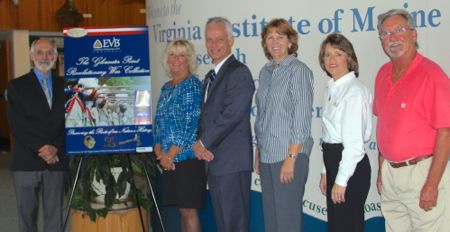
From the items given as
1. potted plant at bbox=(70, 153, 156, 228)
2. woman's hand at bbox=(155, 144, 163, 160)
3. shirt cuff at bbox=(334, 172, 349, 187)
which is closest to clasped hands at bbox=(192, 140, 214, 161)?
woman's hand at bbox=(155, 144, 163, 160)

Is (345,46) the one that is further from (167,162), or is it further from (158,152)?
(158,152)

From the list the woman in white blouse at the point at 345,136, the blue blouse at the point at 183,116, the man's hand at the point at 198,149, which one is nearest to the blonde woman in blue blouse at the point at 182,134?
the blue blouse at the point at 183,116

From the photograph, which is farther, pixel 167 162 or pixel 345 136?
pixel 167 162

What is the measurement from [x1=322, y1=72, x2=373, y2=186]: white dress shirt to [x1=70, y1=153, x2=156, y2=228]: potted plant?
5.76 feet

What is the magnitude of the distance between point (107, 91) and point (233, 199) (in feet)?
3.73

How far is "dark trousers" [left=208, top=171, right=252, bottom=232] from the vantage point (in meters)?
3.04

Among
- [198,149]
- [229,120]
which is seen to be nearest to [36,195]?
[198,149]

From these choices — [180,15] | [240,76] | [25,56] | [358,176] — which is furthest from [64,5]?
[358,176]

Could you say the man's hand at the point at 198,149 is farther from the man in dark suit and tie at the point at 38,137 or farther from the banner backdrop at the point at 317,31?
the man in dark suit and tie at the point at 38,137

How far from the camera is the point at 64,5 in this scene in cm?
1005

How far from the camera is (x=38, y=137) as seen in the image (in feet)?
11.4

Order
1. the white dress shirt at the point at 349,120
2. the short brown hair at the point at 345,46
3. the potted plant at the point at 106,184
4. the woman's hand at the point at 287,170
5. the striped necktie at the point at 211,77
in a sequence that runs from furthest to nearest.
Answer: the potted plant at the point at 106,184, the striped necktie at the point at 211,77, the woman's hand at the point at 287,170, the short brown hair at the point at 345,46, the white dress shirt at the point at 349,120

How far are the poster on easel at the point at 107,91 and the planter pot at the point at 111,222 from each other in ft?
2.23

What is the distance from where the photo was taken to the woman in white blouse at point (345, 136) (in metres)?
2.49
